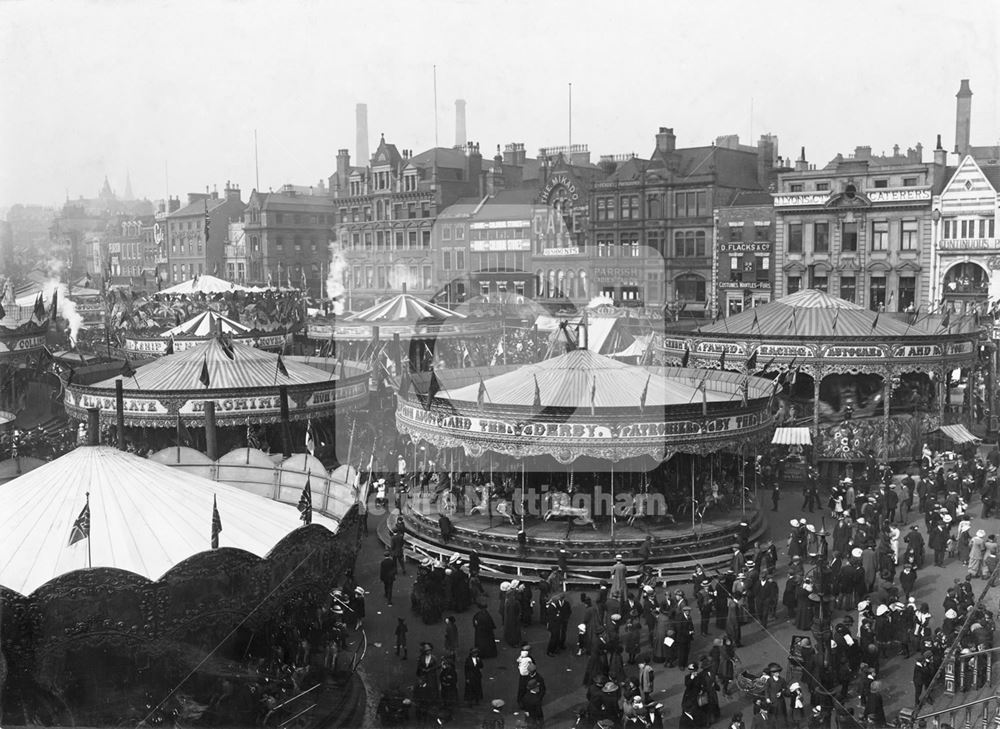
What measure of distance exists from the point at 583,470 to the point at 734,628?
583cm

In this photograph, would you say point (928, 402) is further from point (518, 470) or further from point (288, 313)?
point (288, 313)

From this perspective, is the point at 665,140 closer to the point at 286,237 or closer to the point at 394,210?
the point at 394,210

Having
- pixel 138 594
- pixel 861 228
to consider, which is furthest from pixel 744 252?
pixel 138 594

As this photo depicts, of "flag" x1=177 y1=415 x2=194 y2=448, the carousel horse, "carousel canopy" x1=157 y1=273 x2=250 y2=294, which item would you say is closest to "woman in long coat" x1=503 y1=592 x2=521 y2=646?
the carousel horse

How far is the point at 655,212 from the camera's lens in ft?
226

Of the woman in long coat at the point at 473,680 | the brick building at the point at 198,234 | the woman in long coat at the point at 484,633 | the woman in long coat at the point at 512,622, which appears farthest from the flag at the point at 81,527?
the brick building at the point at 198,234

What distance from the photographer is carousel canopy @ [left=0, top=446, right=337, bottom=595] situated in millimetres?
11438

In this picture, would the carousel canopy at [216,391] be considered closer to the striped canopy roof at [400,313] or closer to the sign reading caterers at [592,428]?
the sign reading caterers at [592,428]

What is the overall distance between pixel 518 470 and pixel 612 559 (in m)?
4.34

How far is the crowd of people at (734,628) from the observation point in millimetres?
14078

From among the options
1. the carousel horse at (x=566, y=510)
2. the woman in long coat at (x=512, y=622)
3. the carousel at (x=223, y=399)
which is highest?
the carousel at (x=223, y=399)

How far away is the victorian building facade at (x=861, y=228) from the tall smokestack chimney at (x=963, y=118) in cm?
265

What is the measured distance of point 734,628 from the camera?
1688cm

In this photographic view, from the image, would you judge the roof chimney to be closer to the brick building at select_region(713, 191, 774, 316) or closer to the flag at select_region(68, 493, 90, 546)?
the brick building at select_region(713, 191, 774, 316)
